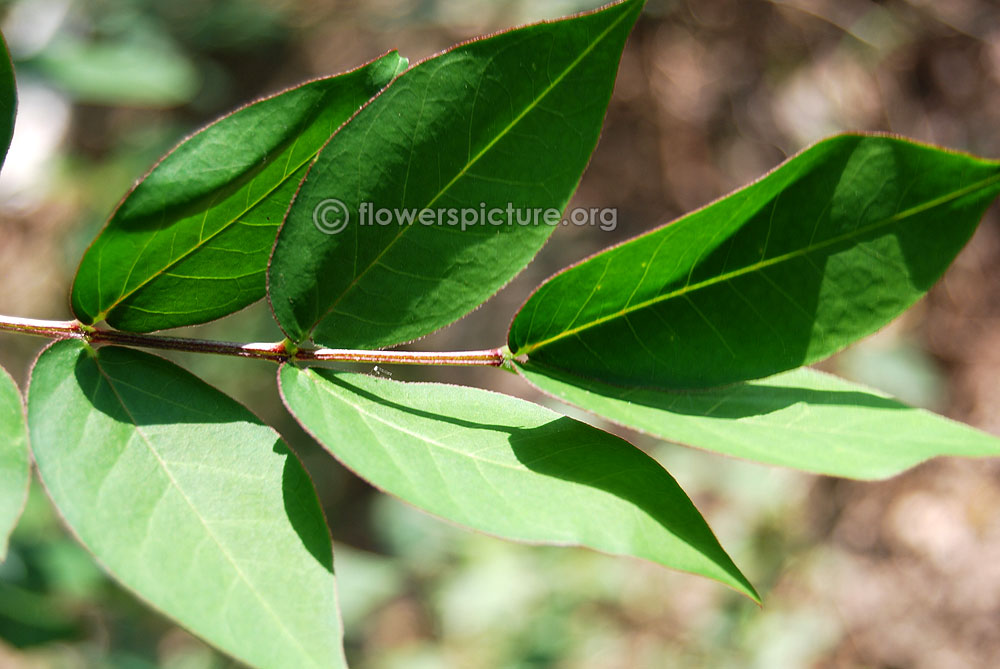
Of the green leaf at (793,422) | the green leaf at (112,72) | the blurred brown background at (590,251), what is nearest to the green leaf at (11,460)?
the green leaf at (793,422)

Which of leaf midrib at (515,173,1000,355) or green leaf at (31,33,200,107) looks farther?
green leaf at (31,33,200,107)

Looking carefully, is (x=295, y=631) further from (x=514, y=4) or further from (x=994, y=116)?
(x=994, y=116)

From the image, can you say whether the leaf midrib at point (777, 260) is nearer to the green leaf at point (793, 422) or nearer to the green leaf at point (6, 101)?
the green leaf at point (793, 422)

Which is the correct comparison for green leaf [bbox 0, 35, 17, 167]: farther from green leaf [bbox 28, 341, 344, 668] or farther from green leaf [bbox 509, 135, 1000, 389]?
green leaf [bbox 509, 135, 1000, 389]

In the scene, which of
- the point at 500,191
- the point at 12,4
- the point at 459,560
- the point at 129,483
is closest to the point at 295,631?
the point at 129,483

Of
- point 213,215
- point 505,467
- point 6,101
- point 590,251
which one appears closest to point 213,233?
point 213,215

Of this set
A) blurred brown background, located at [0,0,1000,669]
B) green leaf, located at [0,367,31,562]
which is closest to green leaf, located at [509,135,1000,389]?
green leaf, located at [0,367,31,562]
